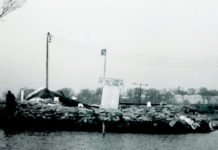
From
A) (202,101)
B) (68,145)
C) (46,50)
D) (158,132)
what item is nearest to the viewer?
(68,145)

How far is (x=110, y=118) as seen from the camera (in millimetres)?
30016

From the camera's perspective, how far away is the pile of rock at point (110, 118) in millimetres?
29859

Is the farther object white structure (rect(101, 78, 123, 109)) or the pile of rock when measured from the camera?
white structure (rect(101, 78, 123, 109))

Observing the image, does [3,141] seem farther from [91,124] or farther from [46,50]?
[46,50]

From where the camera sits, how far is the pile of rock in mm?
29859

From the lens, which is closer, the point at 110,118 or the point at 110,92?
the point at 110,118

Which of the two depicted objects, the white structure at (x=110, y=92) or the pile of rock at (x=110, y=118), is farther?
the white structure at (x=110, y=92)

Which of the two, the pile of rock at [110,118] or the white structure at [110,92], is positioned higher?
the white structure at [110,92]

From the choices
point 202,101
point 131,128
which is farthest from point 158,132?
point 202,101

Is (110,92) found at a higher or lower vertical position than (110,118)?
higher

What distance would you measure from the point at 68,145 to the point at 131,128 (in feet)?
38.6

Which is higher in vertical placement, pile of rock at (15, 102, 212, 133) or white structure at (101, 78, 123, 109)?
white structure at (101, 78, 123, 109)

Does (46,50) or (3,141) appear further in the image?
(46,50)

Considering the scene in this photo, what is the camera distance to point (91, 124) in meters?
29.8
